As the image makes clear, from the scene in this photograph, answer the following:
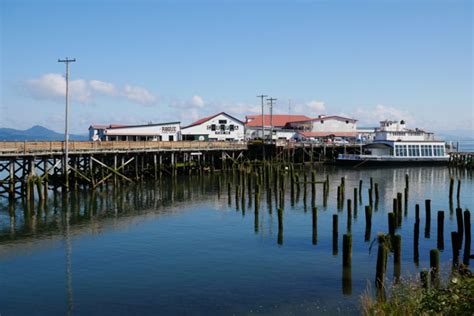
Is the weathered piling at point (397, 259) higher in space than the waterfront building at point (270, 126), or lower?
lower

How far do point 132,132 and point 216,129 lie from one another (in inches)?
669

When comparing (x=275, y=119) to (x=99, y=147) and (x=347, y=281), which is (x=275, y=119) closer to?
(x=99, y=147)

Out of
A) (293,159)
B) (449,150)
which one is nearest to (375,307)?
(293,159)

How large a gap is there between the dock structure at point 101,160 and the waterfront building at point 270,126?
19933 millimetres

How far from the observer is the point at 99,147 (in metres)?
55.5

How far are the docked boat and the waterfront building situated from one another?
15815mm

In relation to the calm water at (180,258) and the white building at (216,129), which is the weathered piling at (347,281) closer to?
the calm water at (180,258)

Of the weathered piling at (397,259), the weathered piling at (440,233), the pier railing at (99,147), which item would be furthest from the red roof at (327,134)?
the weathered piling at (397,259)

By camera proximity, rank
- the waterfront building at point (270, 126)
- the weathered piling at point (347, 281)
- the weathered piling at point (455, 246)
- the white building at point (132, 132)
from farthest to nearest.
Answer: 1. the waterfront building at point (270, 126)
2. the white building at point (132, 132)
3. the weathered piling at point (455, 246)
4. the weathered piling at point (347, 281)

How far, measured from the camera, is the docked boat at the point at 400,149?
3445 inches

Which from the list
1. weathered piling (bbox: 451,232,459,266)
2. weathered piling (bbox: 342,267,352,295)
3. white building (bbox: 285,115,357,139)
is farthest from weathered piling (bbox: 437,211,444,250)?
white building (bbox: 285,115,357,139)

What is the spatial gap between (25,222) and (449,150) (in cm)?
8403

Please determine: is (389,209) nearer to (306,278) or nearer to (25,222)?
(306,278)

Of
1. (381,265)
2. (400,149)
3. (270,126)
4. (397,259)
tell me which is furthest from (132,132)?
(381,265)
